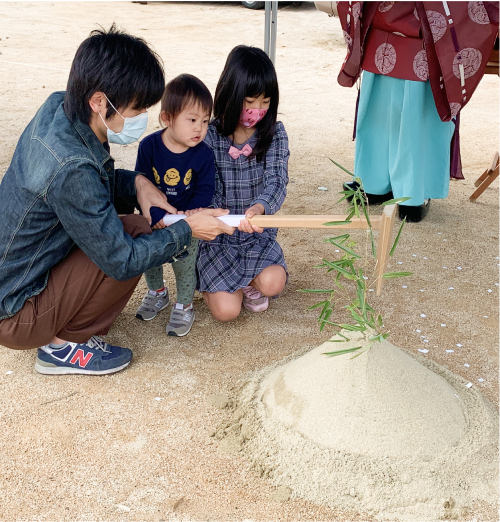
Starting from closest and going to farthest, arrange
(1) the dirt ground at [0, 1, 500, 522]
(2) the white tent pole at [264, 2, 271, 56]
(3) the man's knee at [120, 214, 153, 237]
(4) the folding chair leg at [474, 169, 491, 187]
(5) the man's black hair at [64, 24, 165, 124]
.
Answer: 1. (1) the dirt ground at [0, 1, 500, 522]
2. (5) the man's black hair at [64, 24, 165, 124]
3. (3) the man's knee at [120, 214, 153, 237]
4. (2) the white tent pole at [264, 2, 271, 56]
5. (4) the folding chair leg at [474, 169, 491, 187]

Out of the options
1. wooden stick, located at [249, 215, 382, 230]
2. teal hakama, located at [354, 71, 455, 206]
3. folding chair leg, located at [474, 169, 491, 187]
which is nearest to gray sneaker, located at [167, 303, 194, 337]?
wooden stick, located at [249, 215, 382, 230]

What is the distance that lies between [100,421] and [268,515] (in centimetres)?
60

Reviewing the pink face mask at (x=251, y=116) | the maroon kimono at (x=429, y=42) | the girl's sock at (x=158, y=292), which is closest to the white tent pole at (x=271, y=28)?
the maroon kimono at (x=429, y=42)

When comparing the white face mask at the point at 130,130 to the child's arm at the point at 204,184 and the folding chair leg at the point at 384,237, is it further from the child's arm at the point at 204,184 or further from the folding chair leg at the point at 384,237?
the folding chair leg at the point at 384,237

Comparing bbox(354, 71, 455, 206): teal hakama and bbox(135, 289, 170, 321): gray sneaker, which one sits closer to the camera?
bbox(135, 289, 170, 321): gray sneaker

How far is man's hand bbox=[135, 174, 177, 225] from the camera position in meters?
2.14

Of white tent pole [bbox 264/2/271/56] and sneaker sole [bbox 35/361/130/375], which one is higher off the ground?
white tent pole [bbox 264/2/271/56]

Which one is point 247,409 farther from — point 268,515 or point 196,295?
point 196,295

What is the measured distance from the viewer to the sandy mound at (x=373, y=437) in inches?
62.7

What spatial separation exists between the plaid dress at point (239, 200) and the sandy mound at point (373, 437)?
625mm

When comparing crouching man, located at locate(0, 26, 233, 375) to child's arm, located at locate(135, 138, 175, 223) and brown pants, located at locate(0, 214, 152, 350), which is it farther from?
child's arm, located at locate(135, 138, 175, 223)

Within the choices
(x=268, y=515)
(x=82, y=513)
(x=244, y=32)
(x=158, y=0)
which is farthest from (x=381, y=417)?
(x=158, y=0)

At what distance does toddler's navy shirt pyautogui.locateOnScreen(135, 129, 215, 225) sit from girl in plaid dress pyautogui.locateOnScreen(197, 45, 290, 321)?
0.14 metres

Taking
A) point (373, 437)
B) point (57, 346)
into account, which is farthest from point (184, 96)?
point (373, 437)
